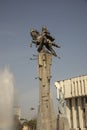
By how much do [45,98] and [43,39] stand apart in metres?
5.28

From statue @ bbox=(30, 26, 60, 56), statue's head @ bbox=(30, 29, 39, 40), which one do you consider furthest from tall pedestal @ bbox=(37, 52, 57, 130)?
statue's head @ bbox=(30, 29, 39, 40)

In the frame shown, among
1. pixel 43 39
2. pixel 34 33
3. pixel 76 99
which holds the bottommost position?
pixel 76 99

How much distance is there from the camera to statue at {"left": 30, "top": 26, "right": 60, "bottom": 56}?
2466 cm

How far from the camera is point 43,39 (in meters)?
24.7

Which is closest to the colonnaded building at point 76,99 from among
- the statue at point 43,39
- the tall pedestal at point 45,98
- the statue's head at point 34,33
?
the statue at point 43,39

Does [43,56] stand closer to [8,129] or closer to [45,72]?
[45,72]

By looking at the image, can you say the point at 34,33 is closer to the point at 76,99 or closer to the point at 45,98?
the point at 45,98

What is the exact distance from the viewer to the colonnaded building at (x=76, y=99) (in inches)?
2469

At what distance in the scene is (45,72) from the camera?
23.8m

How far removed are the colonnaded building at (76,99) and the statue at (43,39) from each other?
38.1 metres

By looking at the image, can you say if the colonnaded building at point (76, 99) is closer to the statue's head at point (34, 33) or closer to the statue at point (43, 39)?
the statue at point (43, 39)

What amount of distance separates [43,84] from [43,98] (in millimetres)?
1173

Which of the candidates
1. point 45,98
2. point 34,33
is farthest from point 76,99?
point 45,98

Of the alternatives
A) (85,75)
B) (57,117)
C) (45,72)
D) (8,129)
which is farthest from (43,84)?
(85,75)
